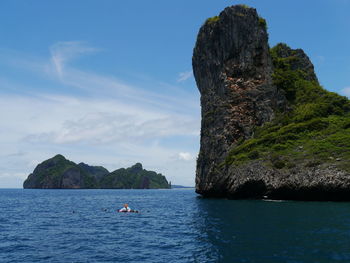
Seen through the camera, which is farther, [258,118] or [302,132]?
[258,118]

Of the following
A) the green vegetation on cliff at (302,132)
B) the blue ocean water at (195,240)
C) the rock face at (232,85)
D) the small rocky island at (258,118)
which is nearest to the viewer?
the blue ocean water at (195,240)

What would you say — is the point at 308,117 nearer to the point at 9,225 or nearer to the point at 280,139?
the point at 280,139

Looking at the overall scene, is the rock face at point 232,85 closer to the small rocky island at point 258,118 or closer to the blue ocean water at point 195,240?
the small rocky island at point 258,118

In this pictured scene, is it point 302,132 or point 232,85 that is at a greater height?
point 232,85

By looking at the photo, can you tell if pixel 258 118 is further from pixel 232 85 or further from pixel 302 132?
pixel 302 132

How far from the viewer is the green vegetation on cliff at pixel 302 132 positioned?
203ft

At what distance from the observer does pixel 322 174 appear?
54781 mm

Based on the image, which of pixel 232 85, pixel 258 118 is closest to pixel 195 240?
pixel 258 118

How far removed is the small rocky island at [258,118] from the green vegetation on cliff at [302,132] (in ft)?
0.59

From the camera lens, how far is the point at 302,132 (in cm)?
7350

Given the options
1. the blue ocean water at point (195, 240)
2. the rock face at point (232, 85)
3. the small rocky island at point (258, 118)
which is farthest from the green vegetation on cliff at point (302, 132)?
the blue ocean water at point (195, 240)

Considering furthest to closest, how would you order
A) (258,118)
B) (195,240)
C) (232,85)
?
(232,85) → (258,118) → (195,240)

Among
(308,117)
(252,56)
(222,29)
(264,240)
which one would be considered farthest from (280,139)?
(264,240)

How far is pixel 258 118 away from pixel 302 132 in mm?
15540
